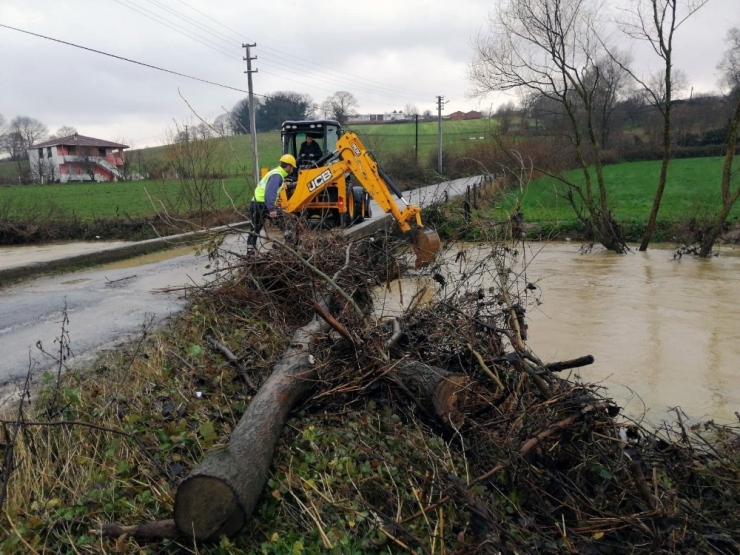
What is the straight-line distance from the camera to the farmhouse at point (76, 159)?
188 feet

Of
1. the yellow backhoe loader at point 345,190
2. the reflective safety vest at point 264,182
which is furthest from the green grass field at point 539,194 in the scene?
the yellow backhoe loader at point 345,190

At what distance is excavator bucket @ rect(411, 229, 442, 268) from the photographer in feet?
34.9

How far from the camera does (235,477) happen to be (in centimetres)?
332

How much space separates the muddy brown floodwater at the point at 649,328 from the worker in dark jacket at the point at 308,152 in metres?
3.80

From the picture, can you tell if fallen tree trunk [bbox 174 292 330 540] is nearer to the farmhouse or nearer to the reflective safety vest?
the reflective safety vest

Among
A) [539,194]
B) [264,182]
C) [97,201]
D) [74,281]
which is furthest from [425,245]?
[97,201]

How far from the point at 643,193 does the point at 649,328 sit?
22655 mm

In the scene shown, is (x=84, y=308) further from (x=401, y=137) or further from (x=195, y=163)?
(x=401, y=137)

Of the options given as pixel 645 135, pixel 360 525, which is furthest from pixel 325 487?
pixel 645 135

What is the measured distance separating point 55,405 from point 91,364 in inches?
43.7

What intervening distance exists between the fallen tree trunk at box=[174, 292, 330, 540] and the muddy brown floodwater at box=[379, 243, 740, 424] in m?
2.67

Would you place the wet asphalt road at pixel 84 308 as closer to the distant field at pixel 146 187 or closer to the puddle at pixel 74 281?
the puddle at pixel 74 281

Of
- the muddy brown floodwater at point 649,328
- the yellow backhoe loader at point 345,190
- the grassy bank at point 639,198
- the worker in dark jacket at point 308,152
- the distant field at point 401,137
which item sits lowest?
the muddy brown floodwater at point 649,328

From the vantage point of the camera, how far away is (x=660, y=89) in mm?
17219
